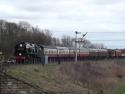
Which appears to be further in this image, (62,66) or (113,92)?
(62,66)

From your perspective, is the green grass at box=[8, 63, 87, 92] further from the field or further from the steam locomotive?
the steam locomotive

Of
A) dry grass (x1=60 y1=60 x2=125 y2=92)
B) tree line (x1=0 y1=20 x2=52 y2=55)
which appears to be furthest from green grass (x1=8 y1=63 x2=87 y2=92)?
tree line (x1=0 y1=20 x2=52 y2=55)

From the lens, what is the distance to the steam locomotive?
59.6 m

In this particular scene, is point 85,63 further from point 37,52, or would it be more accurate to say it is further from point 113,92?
point 113,92

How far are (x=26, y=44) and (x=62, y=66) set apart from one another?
883 cm

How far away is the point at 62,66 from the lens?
5569cm

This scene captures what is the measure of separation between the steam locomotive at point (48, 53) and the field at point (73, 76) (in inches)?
172

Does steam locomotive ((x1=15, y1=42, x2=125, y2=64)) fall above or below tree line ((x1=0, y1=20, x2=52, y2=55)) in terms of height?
below

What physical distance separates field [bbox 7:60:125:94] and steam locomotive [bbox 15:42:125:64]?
438cm

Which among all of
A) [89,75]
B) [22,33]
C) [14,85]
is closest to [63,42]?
[22,33]

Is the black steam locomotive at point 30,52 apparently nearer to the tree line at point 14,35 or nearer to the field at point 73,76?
the field at point 73,76

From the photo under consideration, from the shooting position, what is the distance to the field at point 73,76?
127 feet

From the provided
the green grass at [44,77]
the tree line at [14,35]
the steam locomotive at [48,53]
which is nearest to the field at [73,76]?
the green grass at [44,77]

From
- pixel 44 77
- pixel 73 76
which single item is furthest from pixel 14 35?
pixel 44 77
